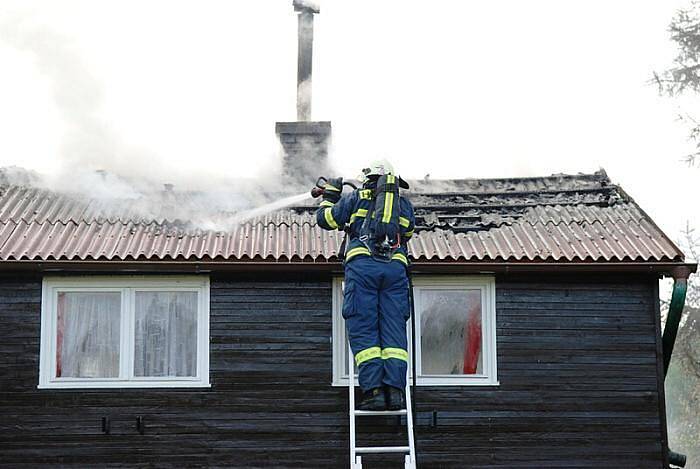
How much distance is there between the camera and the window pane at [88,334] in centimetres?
1027

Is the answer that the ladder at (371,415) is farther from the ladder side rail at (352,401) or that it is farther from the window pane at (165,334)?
the window pane at (165,334)

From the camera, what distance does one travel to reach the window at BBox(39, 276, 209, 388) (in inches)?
404

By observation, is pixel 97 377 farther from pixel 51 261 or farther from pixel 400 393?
pixel 400 393

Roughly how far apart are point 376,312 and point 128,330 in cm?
248

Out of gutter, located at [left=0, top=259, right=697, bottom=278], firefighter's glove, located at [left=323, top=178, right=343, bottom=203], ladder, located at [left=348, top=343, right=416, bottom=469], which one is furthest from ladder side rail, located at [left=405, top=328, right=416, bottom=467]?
firefighter's glove, located at [left=323, top=178, right=343, bottom=203]

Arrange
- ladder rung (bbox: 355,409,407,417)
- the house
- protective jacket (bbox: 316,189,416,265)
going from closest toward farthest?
ladder rung (bbox: 355,409,407,417), protective jacket (bbox: 316,189,416,265), the house

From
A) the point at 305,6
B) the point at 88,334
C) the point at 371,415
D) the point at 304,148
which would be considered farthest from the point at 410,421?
the point at 305,6

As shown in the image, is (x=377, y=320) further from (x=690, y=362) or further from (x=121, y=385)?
(x=690, y=362)

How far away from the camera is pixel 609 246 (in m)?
10.5

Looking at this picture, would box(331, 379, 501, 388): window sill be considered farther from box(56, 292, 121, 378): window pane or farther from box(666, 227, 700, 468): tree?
box(666, 227, 700, 468): tree

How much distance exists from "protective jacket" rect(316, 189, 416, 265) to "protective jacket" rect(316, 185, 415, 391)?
1cm

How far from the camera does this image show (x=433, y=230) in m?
11.0

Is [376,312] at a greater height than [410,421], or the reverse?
[376,312]

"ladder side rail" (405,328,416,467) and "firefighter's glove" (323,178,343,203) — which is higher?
"firefighter's glove" (323,178,343,203)
